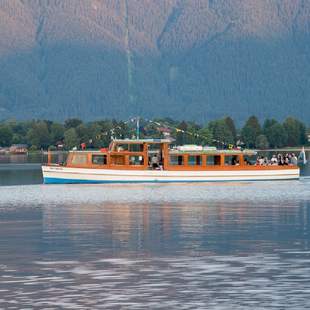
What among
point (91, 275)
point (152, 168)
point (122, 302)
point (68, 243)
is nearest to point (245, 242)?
point (68, 243)

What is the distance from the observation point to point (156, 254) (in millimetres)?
49469

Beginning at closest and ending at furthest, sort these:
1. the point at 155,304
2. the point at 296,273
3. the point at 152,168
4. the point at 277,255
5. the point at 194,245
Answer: the point at 155,304 → the point at 296,273 → the point at 277,255 → the point at 194,245 → the point at 152,168

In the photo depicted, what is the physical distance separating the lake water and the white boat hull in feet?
125

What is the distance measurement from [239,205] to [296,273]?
4039 cm

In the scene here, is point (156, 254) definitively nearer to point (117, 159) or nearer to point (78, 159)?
point (117, 159)

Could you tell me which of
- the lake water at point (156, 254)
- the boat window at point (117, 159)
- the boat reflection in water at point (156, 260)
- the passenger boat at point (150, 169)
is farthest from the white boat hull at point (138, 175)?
the boat reflection in water at point (156, 260)

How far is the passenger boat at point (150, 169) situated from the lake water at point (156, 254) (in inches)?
1505

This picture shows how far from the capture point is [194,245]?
5300 cm

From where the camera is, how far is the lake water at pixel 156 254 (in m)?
38.3

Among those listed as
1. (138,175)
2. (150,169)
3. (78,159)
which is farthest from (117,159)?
(78,159)

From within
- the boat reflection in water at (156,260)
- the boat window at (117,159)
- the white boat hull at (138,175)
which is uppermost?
the boat window at (117,159)

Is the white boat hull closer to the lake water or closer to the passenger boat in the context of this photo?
the passenger boat

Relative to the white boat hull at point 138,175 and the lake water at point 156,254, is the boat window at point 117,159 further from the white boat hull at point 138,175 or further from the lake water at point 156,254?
the lake water at point 156,254

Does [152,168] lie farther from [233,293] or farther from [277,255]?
[233,293]
